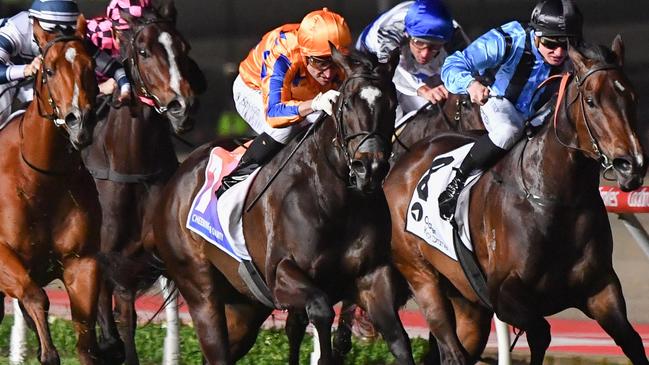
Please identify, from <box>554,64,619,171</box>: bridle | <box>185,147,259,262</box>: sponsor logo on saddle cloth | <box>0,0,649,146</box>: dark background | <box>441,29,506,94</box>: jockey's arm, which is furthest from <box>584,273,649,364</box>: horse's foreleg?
<box>0,0,649,146</box>: dark background

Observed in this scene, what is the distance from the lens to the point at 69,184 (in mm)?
7914

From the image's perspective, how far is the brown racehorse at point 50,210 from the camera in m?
7.68

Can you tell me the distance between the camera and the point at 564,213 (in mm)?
7051

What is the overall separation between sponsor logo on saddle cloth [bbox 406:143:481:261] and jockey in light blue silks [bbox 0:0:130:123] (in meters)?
1.74

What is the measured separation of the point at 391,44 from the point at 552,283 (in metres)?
2.65

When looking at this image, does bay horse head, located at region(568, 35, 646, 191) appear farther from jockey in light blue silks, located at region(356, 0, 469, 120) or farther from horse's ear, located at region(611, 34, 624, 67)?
jockey in light blue silks, located at region(356, 0, 469, 120)

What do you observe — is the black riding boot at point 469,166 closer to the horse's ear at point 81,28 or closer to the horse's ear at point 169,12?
the horse's ear at point 169,12

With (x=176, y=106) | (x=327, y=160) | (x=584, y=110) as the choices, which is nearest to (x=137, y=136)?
(x=176, y=106)

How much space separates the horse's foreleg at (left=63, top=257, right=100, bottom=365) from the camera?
778 cm

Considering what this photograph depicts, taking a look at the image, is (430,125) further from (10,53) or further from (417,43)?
(10,53)

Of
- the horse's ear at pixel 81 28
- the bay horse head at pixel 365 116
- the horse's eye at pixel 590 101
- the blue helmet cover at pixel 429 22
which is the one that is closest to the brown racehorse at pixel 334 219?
the bay horse head at pixel 365 116

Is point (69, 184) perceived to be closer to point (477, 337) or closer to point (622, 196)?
point (477, 337)

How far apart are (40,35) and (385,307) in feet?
7.28

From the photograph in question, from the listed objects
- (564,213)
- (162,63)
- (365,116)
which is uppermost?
(365,116)
